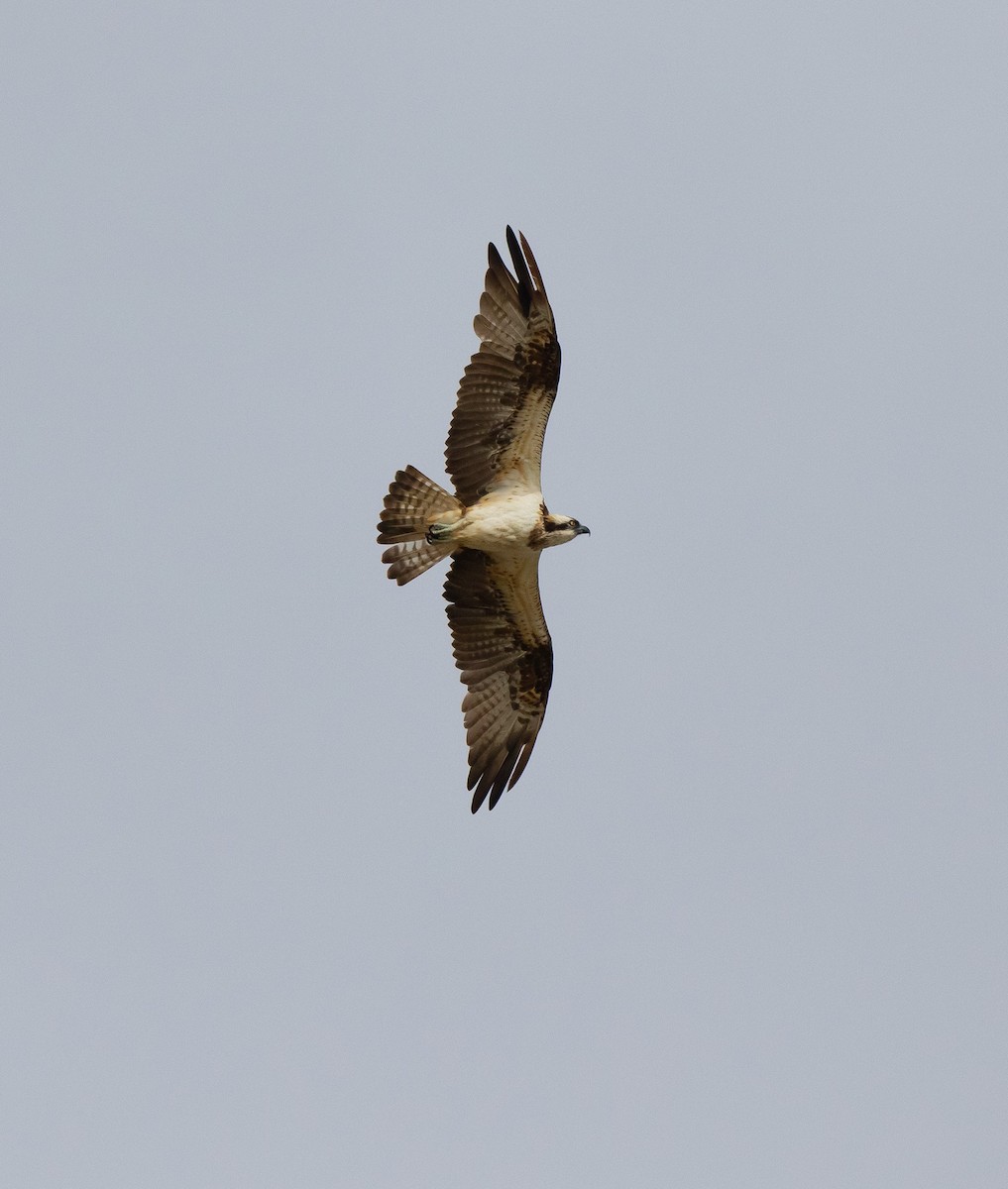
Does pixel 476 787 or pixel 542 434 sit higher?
pixel 542 434

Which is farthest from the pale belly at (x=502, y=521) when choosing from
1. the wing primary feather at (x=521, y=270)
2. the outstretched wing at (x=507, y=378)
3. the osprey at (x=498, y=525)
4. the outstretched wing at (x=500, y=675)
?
the wing primary feather at (x=521, y=270)

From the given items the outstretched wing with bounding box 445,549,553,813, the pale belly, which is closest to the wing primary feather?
the pale belly

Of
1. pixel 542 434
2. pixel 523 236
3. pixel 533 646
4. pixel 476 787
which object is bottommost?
pixel 476 787

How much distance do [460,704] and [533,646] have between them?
2.69 ft

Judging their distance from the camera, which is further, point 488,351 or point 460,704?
point 460,704

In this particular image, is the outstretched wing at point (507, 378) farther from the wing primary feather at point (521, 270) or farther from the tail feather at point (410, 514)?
the tail feather at point (410, 514)

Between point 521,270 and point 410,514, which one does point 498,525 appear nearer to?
point 410,514

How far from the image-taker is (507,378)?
15617mm

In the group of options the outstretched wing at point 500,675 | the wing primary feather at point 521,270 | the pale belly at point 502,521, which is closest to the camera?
the wing primary feather at point 521,270

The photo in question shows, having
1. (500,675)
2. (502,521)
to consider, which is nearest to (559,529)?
(502,521)

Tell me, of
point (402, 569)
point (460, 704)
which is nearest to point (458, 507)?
point (402, 569)

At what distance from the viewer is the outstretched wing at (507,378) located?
15469mm

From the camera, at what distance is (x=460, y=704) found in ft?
55.9

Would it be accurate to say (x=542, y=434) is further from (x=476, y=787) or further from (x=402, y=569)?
(x=476, y=787)
